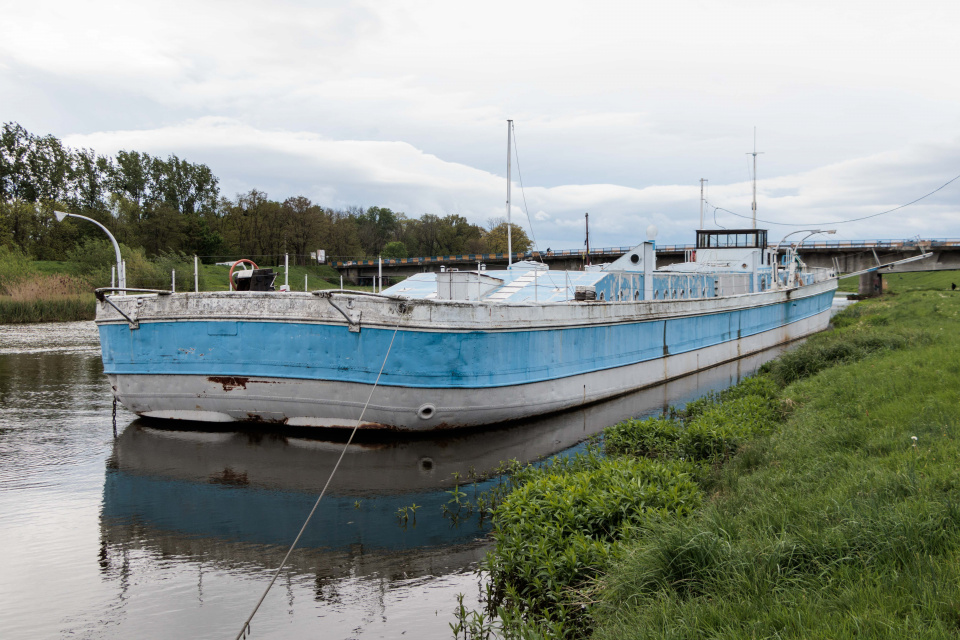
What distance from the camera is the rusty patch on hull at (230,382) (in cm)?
1199

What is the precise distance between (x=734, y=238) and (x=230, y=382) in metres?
27.1

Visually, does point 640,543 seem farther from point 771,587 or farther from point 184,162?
point 184,162

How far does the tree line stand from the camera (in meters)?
65.8

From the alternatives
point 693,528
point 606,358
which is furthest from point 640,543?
point 606,358

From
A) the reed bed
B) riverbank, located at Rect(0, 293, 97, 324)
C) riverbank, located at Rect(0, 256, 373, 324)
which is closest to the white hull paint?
riverbank, located at Rect(0, 256, 373, 324)

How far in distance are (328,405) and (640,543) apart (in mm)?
7476

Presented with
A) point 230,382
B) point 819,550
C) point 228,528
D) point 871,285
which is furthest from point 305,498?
point 871,285

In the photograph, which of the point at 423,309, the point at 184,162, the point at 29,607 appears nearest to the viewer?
the point at 29,607

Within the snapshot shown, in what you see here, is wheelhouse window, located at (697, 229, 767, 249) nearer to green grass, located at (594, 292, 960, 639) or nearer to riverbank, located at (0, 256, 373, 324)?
riverbank, located at (0, 256, 373, 324)

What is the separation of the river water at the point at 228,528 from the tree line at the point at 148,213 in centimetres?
5426

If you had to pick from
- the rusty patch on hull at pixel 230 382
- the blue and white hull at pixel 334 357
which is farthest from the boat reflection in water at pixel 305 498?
the rusty patch on hull at pixel 230 382

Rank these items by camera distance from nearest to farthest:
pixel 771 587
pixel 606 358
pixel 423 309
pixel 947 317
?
pixel 771 587
pixel 423 309
pixel 606 358
pixel 947 317

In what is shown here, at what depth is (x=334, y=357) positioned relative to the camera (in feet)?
37.8

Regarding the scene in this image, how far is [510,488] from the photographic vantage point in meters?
8.87
